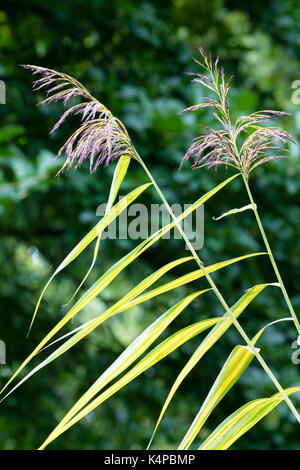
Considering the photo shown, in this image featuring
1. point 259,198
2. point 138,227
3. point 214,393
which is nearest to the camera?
point 214,393

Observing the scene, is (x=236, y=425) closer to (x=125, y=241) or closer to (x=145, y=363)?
(x=145, y=363)

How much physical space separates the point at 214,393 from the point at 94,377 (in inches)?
36.0

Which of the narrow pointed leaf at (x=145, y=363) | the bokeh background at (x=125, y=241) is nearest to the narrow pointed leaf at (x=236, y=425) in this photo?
the narrow pointed leaf at (x=145, y=363)

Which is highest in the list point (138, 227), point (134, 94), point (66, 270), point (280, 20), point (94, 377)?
point (280, 20)

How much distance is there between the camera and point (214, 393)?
12.7 inches

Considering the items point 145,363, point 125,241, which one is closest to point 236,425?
point 145,363

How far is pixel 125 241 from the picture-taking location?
3.55 ft

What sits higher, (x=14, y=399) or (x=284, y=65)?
(x=284, y=65)

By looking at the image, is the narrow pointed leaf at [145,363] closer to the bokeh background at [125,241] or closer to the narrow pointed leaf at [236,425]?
the narrow pointed leaf at [236,425]

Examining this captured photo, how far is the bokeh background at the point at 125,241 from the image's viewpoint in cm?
112

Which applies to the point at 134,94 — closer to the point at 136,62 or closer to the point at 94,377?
the point at 136,62

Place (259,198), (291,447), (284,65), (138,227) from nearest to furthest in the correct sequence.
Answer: (138,227)
(291,447)
(259,198)
(284,65)
